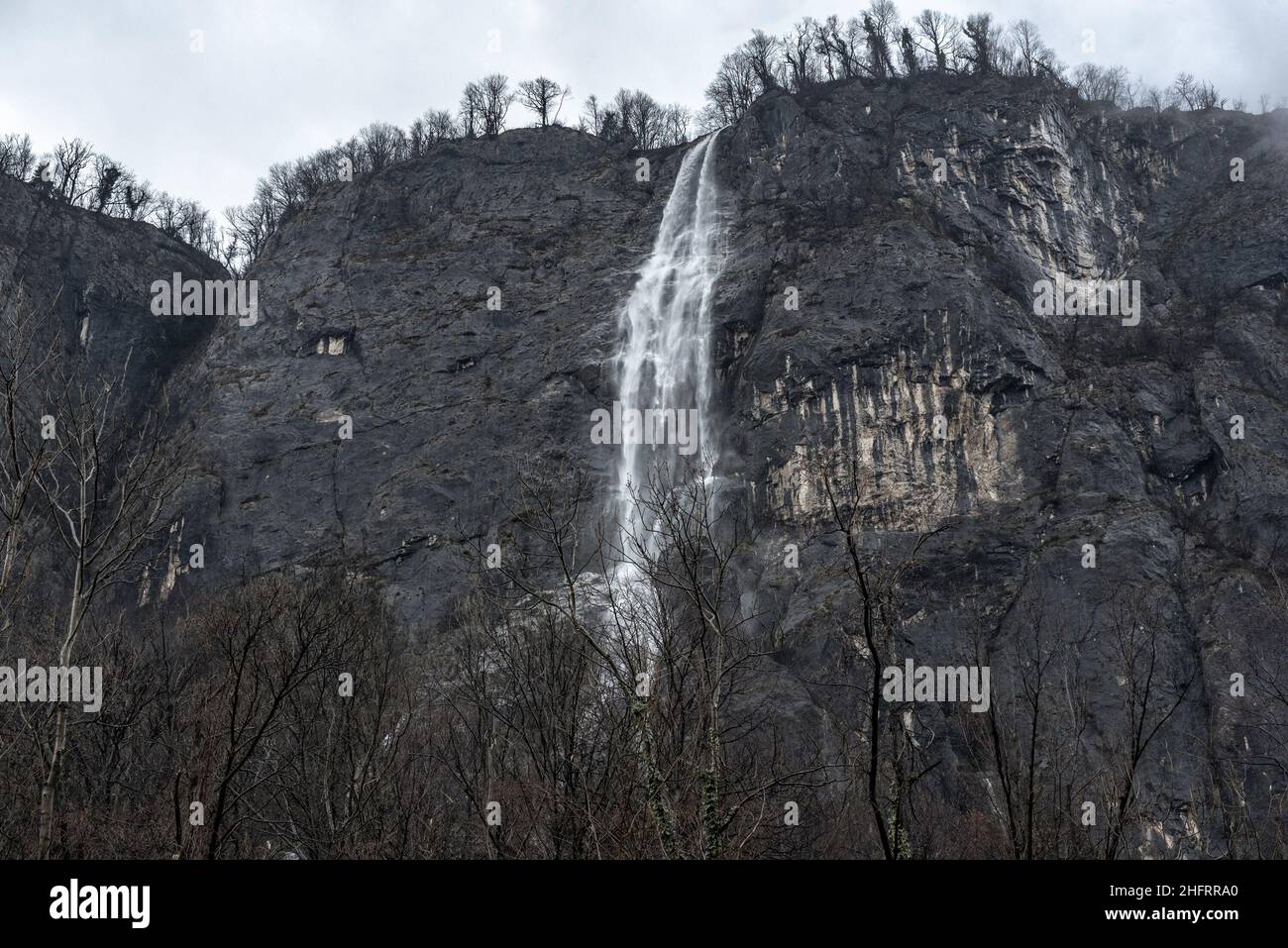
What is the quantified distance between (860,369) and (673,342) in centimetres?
959

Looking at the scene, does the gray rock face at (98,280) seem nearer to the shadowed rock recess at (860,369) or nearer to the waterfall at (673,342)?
the shadowed rock recess at (860,369)

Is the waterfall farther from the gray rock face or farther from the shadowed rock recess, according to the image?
the gray rock face

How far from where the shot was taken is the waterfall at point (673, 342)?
51.2 metres

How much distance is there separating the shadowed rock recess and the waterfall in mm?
939

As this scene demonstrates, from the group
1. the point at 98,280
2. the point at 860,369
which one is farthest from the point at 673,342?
the point at 98,280

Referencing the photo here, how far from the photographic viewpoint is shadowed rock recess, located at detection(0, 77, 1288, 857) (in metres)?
41.7

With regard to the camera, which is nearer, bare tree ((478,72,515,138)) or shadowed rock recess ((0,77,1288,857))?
shadowed rock recess ((0,77,1288,857))

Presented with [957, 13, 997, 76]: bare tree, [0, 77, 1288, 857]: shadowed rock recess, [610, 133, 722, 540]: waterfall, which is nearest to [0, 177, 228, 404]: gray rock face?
[0, 77, 1288, 857]: shadowed rock recess

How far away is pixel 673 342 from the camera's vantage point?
55.2 m

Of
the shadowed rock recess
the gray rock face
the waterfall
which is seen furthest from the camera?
the gray rock face

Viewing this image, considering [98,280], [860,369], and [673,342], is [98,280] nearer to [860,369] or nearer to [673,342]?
[673,342]

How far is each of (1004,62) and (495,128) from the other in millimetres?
35037

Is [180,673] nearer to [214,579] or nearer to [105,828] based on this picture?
[105,828]
